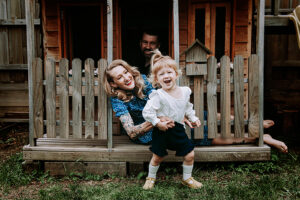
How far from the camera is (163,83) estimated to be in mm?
3238

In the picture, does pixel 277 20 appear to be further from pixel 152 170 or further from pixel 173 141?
pixel 152 170

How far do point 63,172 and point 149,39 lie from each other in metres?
2.74

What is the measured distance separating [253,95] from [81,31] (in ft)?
11.9

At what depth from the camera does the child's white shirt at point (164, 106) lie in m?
A: 3.19

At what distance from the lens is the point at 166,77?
3203mm

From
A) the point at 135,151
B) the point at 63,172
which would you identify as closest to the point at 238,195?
the point at 135,151

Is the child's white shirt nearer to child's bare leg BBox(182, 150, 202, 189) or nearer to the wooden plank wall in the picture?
child's bare leg BBox(182, 150, 202, 189)

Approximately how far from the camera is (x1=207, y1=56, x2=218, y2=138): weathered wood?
3804 millimetres

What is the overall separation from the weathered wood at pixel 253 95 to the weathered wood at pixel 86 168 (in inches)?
73.3

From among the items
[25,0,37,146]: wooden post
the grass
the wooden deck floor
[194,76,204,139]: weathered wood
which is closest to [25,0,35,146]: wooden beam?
[25,0,37,146]: wooden post

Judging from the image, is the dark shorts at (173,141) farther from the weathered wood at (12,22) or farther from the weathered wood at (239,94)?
the weathered wood at (12,22)

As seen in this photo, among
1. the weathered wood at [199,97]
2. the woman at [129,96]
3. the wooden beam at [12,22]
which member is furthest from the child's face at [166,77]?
the wooden beam at [12,22]

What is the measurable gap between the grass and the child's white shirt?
2.80 ft

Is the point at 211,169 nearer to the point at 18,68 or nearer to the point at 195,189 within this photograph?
the point at 195,189
